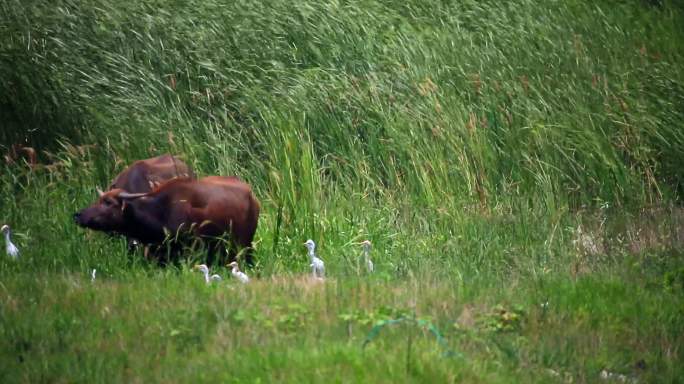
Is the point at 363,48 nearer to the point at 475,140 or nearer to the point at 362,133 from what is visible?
the point at 362,133

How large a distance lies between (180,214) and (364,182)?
2.76m

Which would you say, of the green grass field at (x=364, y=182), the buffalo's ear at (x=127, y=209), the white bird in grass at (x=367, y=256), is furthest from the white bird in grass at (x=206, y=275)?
the white bird in grass at (x=367, y=256)

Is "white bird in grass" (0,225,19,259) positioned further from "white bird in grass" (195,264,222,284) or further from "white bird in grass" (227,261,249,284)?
"white bird in grass" (227,261,249,284)

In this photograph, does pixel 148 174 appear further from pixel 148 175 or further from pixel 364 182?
pixel 364 182

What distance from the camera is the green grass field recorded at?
6.08m

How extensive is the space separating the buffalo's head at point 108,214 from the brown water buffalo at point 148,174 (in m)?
0.54

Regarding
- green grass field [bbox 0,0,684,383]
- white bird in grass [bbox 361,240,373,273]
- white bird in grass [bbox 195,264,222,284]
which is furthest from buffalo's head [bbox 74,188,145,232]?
white bird in grass [bbox 361,240,373,273]

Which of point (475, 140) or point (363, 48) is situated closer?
point (475, 140)

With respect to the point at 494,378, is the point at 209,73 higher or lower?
lower

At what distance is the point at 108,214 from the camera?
8.10 m

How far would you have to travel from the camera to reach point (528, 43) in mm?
12328

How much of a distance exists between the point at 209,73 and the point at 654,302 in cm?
599

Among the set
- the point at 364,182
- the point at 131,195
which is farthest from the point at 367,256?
the point at 364,182

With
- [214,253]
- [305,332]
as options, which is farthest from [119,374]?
[214,253]
